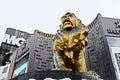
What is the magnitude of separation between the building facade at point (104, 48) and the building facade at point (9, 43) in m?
11.7

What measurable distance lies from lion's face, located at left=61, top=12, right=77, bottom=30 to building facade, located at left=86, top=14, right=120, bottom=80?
166 inches

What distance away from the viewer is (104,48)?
12.3 metres

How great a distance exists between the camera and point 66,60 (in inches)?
291

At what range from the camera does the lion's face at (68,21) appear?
7.81m

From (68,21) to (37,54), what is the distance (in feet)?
27.8

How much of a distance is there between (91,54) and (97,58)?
613 millimetres

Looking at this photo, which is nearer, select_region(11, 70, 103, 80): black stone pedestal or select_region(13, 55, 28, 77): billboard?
select_region(11, 70, 103, 80): black stone pedestal

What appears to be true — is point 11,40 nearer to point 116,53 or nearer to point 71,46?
point 116,53

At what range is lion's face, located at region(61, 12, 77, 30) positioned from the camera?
25.6 feet

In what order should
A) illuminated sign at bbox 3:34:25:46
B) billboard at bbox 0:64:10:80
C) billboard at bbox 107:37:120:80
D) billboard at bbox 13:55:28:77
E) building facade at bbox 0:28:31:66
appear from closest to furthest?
billboard at bbox 107:37:120:80
billboard at bbox 13:55:28:77
billboard at bbox 0:64:10:80
building facade at bbox 0:28:31:66
illuminated sign at bbox 3:34:25:46

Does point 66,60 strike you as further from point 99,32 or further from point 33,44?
point 33,44

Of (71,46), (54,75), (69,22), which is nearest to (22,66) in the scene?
(69,22)

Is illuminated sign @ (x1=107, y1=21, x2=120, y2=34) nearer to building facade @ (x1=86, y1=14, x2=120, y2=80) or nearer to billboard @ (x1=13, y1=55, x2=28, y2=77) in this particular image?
building facade @ (x1=86, y1=14, x2=120, y2=80)

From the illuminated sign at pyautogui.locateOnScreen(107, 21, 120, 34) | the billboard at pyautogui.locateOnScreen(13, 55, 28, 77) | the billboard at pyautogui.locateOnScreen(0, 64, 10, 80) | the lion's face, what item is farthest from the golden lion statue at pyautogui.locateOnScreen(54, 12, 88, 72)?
the billboard at pyautogui.locateOnScreen(0, 64, 10, 80)
